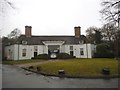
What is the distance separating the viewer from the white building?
56.5 metres

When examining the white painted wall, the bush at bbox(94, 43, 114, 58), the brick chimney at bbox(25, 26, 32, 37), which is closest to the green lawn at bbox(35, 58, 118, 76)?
the bush at bbox(94, 43, 114, 58)

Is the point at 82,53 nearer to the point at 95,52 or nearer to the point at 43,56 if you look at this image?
the point at 95,52

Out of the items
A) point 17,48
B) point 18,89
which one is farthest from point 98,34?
point 18,89

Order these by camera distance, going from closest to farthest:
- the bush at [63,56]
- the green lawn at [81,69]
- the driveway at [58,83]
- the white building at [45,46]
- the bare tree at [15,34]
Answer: the driveway at [58,83] < the green lawn at [81,69] < the bush at [63,56] < the white building at [45,46] < the bare tree at [15,34]

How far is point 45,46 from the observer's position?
5862 cm

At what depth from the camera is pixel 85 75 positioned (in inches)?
880

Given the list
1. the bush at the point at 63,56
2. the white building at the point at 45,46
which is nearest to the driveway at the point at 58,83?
the bush at the point at 63,56

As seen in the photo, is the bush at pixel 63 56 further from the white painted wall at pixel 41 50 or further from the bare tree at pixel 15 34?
the bare tree at pixel 15 34

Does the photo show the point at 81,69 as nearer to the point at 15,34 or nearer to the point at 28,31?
the point at 28,31

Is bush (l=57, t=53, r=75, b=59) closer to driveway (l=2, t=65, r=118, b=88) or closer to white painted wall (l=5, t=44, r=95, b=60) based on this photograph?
white painted wall (l=5, t=44, r=95, b=60)

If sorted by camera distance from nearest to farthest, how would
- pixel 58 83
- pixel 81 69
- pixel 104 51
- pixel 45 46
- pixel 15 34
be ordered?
1. pixel 58 83
2. pixel 81 69
3. pixel 104 51
4. pixel 45 46
5. pixel 15 34

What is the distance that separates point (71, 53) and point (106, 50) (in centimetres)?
943

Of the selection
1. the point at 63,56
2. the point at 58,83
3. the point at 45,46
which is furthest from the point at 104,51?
the point at 58,83

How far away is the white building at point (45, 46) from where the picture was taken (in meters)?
56.5
